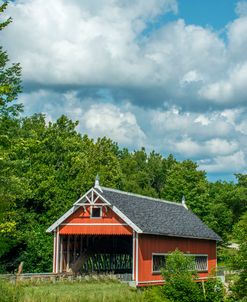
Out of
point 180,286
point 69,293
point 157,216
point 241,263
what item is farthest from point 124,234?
point 241,263

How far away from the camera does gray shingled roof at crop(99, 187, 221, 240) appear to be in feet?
114

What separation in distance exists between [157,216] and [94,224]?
4509 mm

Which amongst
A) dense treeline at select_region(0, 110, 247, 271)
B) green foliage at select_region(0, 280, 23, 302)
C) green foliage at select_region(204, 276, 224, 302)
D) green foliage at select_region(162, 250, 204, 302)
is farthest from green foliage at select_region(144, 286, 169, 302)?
dense treeline at select_region(0, 110, 247, 271)

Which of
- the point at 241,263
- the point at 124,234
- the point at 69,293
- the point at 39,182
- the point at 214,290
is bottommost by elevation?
the point at 69,293

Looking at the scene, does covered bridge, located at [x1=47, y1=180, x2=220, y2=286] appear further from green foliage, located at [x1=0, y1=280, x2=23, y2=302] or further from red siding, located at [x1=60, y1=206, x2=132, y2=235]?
green foliage, located at [x1=0, y1=280, x2=23, y2=302]

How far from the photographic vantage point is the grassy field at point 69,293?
17.9 meters

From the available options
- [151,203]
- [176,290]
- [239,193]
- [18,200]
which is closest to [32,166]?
[18,200]

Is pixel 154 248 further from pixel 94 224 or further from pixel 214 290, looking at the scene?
pixel 214 290

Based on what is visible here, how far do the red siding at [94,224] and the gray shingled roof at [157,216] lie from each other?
67 centimetres

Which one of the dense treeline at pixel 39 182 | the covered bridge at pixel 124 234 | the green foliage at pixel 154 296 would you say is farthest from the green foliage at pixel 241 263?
the covered bridge at pixel 124 234

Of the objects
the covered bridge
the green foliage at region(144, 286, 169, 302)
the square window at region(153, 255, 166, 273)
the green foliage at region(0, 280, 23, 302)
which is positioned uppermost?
the covered bridge

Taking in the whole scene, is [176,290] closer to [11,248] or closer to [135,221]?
[135,221]

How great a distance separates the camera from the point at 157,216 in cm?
3766

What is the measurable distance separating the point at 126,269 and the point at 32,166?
10.2m
